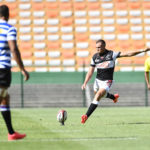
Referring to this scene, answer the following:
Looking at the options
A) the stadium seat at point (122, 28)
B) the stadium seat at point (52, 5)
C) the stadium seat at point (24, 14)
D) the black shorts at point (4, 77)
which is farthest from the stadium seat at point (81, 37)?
the black shorts at point (4, 77)

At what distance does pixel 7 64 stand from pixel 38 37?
Answer: 17.5 metres

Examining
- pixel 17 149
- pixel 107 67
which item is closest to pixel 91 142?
pixel 17 149

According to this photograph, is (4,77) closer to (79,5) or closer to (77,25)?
(77,25)

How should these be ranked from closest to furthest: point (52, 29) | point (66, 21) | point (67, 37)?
point (67, 37)
point (52, 29)
point (66, 21)

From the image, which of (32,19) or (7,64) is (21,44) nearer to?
(32,19)

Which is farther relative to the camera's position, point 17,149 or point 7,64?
point 7,64

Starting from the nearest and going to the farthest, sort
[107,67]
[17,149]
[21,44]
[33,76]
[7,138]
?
[17,149], [7,138], [107,67], [33,76], [21,44]

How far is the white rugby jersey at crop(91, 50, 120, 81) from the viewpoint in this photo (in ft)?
39.8

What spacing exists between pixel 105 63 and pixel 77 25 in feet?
46.0

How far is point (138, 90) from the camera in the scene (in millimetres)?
20859

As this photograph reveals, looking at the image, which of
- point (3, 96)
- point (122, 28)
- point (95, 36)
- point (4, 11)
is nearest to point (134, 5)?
point (122, 28)

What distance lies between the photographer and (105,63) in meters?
12.2

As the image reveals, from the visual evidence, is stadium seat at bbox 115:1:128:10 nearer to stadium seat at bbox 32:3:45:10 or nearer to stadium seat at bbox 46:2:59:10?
stadium seat at bbox 46:2:59:10

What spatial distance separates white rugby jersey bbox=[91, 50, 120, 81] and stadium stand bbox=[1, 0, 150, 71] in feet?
38.2
